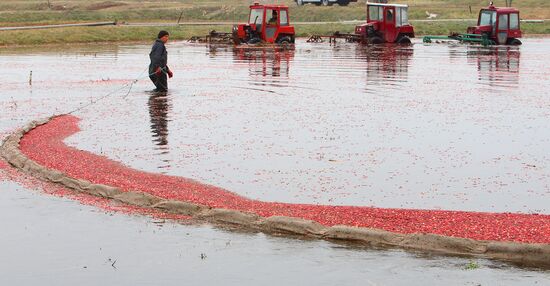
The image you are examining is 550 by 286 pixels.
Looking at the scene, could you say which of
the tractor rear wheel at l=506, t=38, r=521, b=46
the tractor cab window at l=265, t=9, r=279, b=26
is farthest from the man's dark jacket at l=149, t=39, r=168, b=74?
the tractor rear wheel at l=506, t=38, r=521, b=46

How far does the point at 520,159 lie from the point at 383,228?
7376 millimetres

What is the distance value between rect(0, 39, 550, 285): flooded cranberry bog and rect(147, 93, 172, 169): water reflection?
7 centimetres

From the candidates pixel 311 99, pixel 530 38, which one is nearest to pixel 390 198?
pixel 311 99

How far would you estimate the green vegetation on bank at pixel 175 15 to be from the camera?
2810 inches

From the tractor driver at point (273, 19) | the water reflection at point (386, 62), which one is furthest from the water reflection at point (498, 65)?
Answer: the tractor driver at point (273, 19)

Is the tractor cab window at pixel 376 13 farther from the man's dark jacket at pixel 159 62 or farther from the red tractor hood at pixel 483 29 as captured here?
the man's dark jacket at pixel 159 62

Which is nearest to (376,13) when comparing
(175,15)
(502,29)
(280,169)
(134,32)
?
(502,29)

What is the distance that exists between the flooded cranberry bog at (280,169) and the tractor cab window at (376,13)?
78.7 feet

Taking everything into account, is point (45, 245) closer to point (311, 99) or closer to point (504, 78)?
point (311, 99)

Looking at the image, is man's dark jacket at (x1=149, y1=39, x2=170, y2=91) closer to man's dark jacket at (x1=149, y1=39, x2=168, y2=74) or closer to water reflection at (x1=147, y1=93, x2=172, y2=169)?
man's dark jacket at (x1=149, y1=39, x2=168, y2=74)

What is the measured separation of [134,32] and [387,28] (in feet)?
66.6

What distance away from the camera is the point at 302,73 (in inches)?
1602

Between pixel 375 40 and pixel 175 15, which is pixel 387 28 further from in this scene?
pixel 175 15

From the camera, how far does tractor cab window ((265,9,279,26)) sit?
6331 cm
